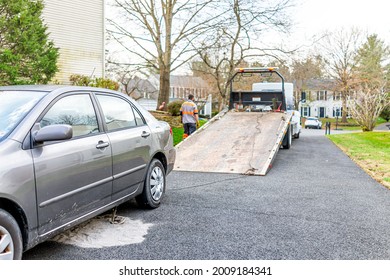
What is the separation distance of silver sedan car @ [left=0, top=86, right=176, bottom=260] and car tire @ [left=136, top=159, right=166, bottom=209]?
0.05ft

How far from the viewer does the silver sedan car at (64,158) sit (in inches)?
119

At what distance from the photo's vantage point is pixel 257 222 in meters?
4.80

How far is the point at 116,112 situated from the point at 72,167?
1308 mm

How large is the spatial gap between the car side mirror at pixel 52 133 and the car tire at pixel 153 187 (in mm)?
1946

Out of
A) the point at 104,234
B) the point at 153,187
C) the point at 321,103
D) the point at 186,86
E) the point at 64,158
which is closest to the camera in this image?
the point at 64,158

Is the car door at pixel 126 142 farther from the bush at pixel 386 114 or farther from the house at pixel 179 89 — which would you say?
the bush at pixel 386 114

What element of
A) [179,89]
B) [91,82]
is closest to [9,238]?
[91,82]

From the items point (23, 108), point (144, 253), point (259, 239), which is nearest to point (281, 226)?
point (259, 239)

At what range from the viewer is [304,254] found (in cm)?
375

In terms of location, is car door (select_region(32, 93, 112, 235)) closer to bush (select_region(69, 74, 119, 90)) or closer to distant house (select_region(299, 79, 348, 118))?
bush (select_region(69, 74, 119, 90))

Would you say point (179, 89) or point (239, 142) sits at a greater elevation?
point (179, 89)

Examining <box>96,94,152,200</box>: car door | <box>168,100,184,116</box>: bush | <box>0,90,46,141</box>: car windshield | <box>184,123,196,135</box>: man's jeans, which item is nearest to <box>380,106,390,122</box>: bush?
<box>168,100,184,116</box>: bush

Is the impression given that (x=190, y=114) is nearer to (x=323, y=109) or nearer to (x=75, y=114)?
(x=75, y=114)

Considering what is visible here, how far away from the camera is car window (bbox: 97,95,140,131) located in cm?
450
